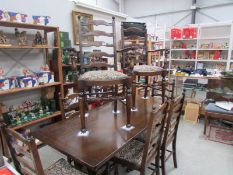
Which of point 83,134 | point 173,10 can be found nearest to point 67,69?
point 83,134

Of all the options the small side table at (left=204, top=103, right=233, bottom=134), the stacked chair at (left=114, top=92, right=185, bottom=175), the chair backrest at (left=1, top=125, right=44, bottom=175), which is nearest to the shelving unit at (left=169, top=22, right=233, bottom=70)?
the small side table at (left=204, top=103, right=233, bottom=134)

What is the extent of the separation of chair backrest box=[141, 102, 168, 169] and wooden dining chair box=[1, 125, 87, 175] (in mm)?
516

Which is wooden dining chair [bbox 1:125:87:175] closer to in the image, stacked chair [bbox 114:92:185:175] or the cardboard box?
stacked chair [bbox 114:92:185:175]

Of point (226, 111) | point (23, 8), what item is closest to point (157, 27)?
point (226, 111)

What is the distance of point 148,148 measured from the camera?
4.25 feet

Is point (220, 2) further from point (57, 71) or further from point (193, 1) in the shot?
point (57, 71)

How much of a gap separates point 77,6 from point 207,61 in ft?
13.7

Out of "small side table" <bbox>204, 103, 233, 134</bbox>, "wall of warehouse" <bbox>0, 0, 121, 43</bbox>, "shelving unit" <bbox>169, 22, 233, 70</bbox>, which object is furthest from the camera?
"shelving unit" <bbox>169, 22, 233, 70</bbox>

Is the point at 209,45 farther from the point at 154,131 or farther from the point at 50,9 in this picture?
the point at 154,131

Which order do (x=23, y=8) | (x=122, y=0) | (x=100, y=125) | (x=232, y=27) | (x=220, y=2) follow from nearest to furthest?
(x=100, y=125) < (x=23, y=8) < (x=232, y=27) < (x=220, y=2) < (x=122, y=0)

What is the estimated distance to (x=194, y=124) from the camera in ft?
10.6

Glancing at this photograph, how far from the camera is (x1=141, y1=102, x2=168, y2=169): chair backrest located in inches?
47.2

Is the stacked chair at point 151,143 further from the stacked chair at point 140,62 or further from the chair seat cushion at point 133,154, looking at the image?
the stacked chair at point 140,62

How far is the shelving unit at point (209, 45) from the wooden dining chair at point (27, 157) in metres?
5.19
